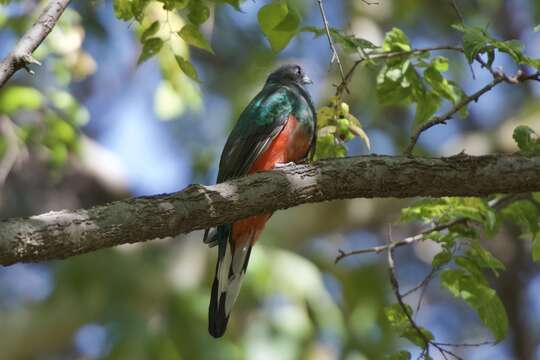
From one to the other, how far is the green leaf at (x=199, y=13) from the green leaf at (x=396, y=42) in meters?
0.79

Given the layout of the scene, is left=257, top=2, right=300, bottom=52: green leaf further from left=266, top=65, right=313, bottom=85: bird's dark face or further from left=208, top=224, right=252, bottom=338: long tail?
left=266, top=65, right=313, bottom=85: bird's dark face

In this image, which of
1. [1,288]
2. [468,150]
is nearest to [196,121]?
[1,288]

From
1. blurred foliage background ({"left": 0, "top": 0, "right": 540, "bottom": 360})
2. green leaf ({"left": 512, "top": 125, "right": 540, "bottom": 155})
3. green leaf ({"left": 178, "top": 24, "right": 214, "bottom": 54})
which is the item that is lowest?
blurred foliage background ({"left": 0, "top": 0, "right": 540, "bottom": 360})

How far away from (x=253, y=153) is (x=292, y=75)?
139cm

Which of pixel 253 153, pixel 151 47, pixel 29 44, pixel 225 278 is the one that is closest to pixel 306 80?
pixel 253 153

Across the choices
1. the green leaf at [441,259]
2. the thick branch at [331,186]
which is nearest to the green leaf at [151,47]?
the thick branch at [331,186]

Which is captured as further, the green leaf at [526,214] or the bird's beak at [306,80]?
the bird's beak at [306,80]

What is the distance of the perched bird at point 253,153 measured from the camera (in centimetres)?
449

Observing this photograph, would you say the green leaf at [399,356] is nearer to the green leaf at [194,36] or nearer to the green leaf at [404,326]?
the green leaf at [404,326]

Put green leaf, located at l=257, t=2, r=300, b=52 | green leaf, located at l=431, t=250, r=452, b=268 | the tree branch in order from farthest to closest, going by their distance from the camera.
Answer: green leaf, located at l=431, t=250, r=452, b=268, green leaf, located at l=257, t=2, r=300, b=52, the tree branch

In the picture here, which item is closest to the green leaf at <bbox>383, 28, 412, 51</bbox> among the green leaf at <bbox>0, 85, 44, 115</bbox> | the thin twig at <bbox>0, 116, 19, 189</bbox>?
the green leaf at <bbox>0, 85, 44, 115</bbox>

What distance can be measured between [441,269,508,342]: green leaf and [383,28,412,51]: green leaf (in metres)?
0.97

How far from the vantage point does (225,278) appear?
444 cm

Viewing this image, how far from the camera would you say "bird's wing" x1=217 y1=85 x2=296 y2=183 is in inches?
180
